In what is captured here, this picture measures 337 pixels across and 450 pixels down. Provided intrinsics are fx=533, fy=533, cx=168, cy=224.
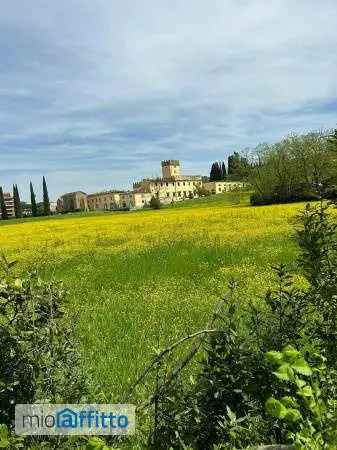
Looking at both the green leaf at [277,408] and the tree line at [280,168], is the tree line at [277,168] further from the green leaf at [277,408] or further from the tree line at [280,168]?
the green leaf at [277,408]

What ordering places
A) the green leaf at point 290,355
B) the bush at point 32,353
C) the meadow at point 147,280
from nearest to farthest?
the green leaf at point 290,355 → the bush at point 32,353 → the meadow at point 147,280

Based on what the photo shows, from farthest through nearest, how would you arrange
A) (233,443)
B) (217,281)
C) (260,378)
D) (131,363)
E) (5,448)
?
(217,281)
(131,363)
(260,378)
(5,448)
(233,443)

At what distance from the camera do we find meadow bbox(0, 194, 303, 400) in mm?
7435

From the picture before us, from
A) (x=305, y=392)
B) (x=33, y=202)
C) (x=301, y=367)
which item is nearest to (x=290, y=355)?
(x=301, y=367)

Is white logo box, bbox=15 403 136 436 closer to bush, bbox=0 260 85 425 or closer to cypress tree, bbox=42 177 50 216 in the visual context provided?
bush, bbox=0 260 85 425

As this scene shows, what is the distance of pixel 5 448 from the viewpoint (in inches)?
135

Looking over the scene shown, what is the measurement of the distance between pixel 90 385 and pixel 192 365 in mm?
2312

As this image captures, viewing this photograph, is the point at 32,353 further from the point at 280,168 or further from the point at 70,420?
the point at 280,168

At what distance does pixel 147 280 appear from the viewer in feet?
47.8

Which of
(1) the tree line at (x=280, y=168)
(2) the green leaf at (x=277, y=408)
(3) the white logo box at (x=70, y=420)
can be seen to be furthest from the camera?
(1) the tree line at (x=280, y=168)

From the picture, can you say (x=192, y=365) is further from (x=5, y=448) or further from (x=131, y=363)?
(x=5, y=448)

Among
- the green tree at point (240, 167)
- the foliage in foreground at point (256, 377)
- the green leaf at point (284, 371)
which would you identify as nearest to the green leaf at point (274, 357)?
the green leaf at point (284, 371)

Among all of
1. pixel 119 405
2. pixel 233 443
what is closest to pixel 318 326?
pixel 233 443

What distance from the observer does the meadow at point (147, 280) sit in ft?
24.4
